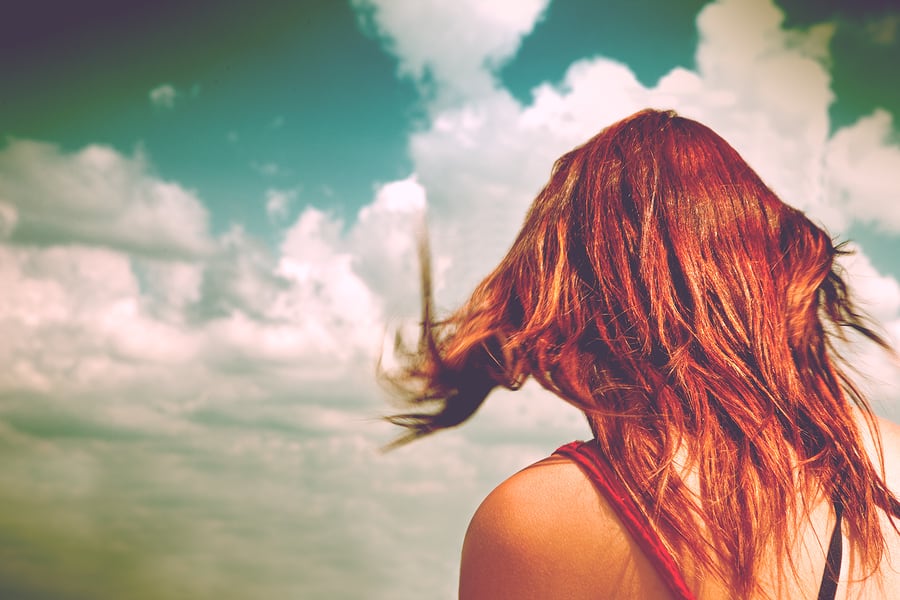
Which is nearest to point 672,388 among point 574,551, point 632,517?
point 632,517

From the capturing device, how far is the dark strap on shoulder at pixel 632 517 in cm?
223

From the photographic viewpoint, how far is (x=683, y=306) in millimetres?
2832

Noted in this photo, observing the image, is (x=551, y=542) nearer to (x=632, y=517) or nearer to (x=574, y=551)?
(x=574, y=551)

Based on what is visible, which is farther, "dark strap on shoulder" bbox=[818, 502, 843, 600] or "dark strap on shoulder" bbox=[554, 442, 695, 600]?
"dark strap on shoulder" bbox=[818, 502, 843, 600]

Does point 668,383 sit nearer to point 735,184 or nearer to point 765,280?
point 765,280

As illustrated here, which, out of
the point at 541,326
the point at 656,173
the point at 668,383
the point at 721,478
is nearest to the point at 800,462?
the point at 721,478

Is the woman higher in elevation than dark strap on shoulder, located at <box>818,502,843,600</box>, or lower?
higher

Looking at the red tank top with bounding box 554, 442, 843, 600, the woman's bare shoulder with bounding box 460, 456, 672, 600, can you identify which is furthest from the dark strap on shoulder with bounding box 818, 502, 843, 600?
the woman's bare shoulder with bounding box 460, 456, 672, 600

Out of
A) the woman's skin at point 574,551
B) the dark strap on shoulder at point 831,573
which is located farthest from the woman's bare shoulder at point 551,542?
the dark strap on shoulder at point 831,573

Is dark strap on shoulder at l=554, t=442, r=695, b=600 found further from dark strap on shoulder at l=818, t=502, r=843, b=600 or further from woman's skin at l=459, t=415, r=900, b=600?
dark strap on shoulder at l=818, t=502, r=843, b=600

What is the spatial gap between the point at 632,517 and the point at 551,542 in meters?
0.27

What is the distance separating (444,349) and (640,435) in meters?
1.27

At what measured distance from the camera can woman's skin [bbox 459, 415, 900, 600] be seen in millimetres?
2283

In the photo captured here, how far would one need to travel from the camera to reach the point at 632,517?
2.29 meters
